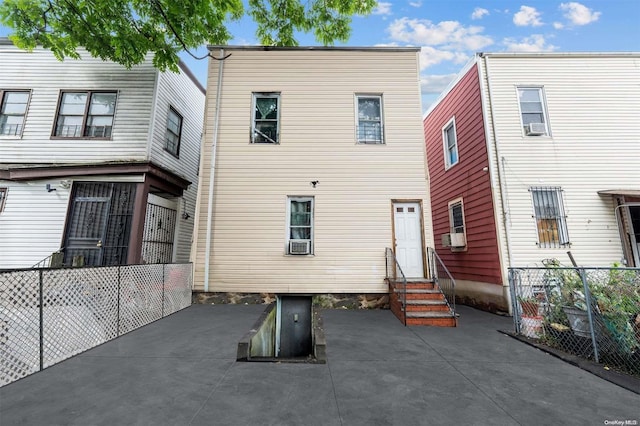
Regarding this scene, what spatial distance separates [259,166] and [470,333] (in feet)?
21.6

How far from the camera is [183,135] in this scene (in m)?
9.72

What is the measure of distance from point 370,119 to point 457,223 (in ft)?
15.7

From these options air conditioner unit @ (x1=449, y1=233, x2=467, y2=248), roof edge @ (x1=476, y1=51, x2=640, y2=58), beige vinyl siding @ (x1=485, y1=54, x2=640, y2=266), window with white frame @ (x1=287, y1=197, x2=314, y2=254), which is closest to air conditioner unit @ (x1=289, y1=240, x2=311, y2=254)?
window with white frame @ (x1=287, y1=197, x2=314, y2=254)

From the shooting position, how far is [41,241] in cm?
754

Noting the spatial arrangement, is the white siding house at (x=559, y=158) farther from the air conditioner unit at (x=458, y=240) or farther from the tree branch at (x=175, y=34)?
the tree branch at (x=175, y=34)

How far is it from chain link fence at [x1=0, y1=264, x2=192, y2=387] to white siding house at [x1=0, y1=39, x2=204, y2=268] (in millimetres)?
2653

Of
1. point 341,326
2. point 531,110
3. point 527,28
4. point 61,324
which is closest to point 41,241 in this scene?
point 61,324

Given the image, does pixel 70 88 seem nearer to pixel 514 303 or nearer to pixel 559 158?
pixel 514 303

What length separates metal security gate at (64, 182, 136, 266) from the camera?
731 cm

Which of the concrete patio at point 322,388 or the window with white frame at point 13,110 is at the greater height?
A: the window with white frame at point 13,110

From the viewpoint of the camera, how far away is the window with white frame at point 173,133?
898cm

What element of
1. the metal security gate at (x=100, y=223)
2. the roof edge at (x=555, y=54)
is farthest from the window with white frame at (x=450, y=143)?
the metal security gate at (x=100, y=223)

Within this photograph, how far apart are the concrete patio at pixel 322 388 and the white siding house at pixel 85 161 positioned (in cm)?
464

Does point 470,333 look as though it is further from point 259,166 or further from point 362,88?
point 362,88
